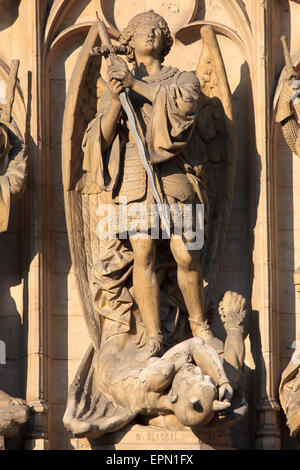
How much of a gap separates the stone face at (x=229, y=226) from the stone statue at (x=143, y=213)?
31 centimetres

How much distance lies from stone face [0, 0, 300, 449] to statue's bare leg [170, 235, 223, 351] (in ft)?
1.35

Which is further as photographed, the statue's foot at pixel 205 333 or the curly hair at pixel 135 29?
the curly hair at pixel 135 29

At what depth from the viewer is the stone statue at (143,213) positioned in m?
15.3

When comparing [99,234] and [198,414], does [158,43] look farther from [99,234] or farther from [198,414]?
[198,414]

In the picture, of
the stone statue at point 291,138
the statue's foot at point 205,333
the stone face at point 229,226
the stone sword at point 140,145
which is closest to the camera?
the stone sword at point 140,145

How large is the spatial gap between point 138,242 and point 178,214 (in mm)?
376

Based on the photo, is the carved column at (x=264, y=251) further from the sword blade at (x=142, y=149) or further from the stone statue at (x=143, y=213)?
the sword blade at (x=142, y=149)

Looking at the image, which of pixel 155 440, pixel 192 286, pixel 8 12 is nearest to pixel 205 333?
pixel 192 286

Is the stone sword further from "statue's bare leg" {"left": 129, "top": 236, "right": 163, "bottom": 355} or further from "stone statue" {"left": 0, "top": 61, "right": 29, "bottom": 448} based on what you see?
"stone statue" {"left": 0, "top": 61, "right": 29, "bottom": 448}

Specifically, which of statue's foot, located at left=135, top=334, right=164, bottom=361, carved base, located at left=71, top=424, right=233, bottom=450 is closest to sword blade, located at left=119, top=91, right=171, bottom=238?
statue's foot, located at left=135, top=334, right=164, bottom=361

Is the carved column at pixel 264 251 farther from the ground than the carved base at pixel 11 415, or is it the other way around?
the carved column at pixel 264 251

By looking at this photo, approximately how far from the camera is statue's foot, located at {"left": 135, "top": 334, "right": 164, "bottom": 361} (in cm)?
1527

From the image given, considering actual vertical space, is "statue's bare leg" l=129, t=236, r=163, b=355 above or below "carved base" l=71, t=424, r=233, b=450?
above

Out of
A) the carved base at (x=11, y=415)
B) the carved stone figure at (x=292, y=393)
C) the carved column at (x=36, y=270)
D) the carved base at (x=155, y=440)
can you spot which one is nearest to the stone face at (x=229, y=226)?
the carved column at (x=36, y=270)
